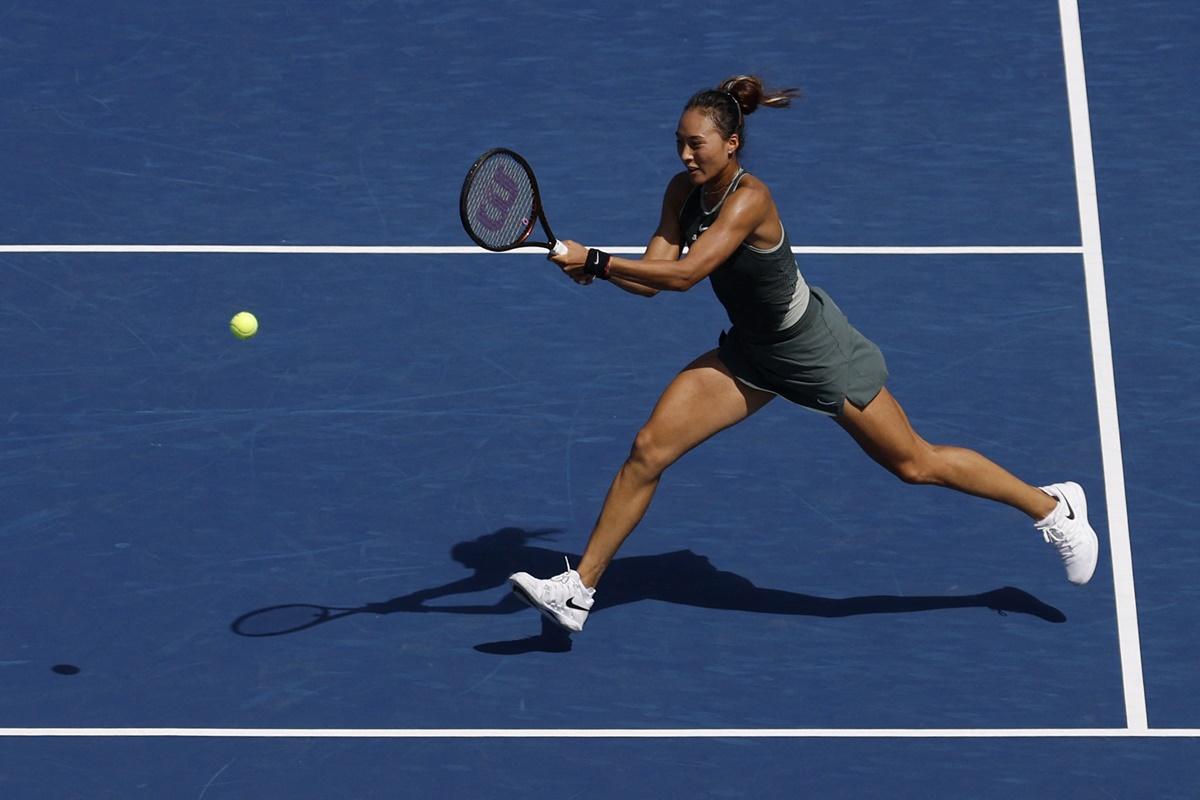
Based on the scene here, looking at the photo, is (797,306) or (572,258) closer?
(572,258)

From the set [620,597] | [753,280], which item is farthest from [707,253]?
[620,597]

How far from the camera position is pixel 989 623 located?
8.69 metres

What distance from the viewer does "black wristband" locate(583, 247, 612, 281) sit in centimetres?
775

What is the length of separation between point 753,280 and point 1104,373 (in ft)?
7.66

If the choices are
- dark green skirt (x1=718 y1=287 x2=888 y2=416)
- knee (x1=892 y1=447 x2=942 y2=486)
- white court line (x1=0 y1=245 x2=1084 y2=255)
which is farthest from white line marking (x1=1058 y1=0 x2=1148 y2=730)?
dark green skirt (x1=718 y1=287 x2=888 y2=416)

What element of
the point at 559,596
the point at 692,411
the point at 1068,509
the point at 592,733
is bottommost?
the point at 592,733

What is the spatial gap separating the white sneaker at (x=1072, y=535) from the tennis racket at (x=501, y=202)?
2.17m

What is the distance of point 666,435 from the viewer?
8312 mm

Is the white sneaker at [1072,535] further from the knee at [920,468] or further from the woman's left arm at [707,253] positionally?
the woman's left arm at [707,253]

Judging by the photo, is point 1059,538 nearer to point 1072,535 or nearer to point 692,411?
point 1072,535

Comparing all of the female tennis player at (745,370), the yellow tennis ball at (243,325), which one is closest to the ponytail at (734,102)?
the female tennis player at (745,370)

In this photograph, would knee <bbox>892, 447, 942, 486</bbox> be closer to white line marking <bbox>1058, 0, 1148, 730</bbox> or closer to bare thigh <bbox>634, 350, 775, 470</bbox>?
bare thigh <bbox>634, 350, 775, 470</bbox>

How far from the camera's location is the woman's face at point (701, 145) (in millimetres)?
7922

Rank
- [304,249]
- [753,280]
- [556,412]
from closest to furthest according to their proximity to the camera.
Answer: [753,280] < [556,412] < [304,249]
